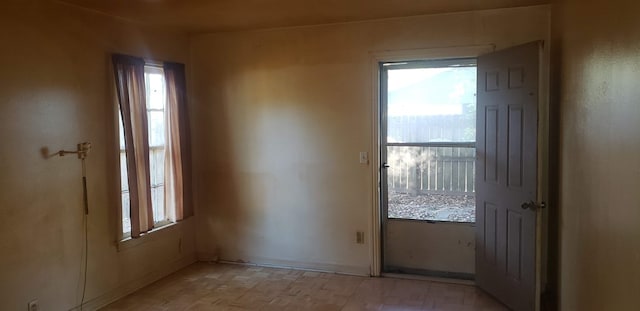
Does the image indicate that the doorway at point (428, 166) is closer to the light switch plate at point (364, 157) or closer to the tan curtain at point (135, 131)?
the light switch plate at point (364, 157)

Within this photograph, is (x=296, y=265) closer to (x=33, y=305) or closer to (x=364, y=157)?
(x=364, y=157)

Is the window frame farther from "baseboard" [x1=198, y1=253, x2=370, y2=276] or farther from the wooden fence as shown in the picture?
the wooden fence

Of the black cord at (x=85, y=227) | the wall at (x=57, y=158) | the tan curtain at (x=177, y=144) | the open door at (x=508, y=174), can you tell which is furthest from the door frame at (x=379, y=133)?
the black cord at (x=85, y=227)

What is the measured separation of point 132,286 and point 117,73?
1789mm

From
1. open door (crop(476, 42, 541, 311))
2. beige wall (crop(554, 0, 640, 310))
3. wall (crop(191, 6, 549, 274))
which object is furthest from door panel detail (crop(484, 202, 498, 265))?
wall (crop(191, 6, 549, 274))

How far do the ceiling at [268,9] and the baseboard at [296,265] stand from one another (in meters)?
2.25

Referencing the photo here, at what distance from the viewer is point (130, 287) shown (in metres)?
4.14

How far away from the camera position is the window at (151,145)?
3.95 metres

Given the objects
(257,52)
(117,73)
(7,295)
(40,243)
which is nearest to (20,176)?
(40,243)

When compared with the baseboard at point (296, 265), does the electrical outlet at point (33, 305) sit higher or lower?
higher

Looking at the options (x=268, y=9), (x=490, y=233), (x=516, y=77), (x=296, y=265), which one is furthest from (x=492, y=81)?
(x=296, y=265)

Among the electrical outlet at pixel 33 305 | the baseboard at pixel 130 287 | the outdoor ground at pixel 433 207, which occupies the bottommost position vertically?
the baseboard at pixel 130 287

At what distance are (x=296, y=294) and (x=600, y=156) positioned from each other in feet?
8.52

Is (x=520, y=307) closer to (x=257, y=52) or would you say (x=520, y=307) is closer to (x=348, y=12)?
(x=348, y=12)
